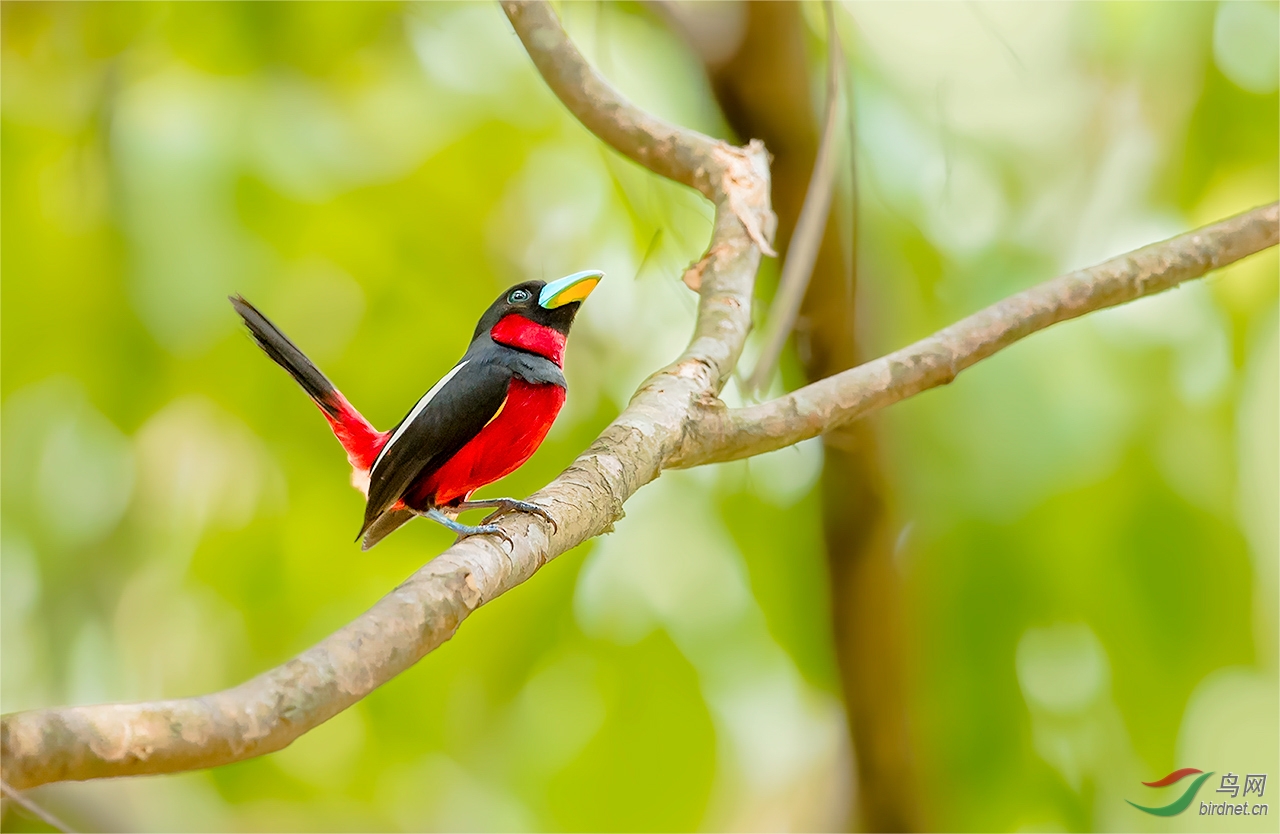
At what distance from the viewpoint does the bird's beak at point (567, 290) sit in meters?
1.82

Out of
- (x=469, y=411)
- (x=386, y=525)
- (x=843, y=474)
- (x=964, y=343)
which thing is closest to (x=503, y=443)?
(x=469, y=411)

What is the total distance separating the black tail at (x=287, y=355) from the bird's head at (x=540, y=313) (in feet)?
0.98

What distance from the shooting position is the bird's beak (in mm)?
1817

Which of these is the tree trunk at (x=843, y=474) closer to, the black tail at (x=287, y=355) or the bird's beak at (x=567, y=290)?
the bird's beak at (x=567, y=290)

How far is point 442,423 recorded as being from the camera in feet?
5.29

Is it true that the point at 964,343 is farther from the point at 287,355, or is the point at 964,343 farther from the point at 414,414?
the point at 287,355

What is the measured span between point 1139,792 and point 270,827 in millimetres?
1951

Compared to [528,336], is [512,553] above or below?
below

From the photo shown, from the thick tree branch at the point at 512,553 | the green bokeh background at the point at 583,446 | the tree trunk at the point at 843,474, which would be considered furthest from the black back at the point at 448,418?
the tree trunk at the point at 843,474

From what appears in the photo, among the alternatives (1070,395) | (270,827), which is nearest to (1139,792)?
(1070,395)

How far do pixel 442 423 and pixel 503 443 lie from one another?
0.37 feet

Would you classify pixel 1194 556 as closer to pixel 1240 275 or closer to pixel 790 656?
pixel 1240 275

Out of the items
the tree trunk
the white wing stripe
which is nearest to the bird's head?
the white wing stripe

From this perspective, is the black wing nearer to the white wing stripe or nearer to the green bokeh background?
the white wing stripe
